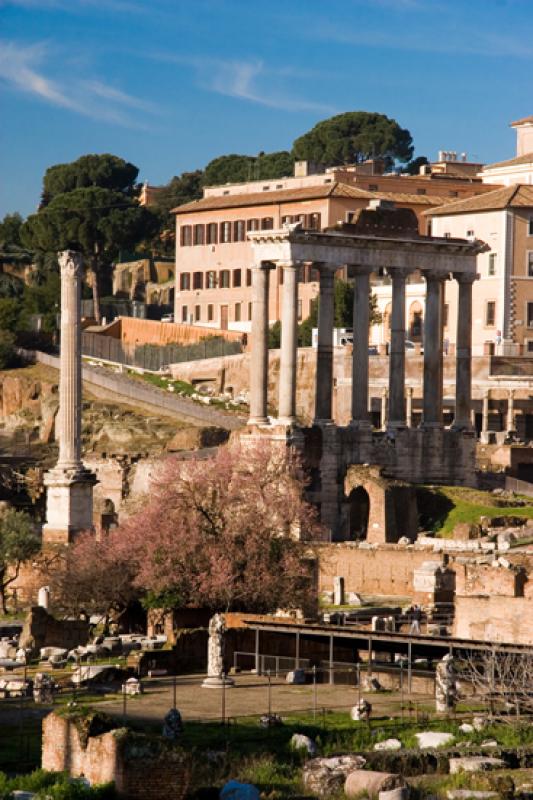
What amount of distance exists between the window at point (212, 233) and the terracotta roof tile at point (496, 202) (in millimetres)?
16509

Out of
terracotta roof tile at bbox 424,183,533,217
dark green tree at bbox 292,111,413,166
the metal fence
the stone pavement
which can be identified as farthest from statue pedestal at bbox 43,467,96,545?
dark green tree at bbox 292,111,413,166

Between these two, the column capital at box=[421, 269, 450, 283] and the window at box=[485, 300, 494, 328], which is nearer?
the column capital at box=[421, 269, 450, 283]

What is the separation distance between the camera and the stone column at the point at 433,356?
77.3 metres

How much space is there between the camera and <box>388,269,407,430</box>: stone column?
76.1m

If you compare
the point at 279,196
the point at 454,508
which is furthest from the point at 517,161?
the point at 454,508

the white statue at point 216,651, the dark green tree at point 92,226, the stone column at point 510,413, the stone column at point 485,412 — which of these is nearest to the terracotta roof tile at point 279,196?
the dark green tree at point 92,226

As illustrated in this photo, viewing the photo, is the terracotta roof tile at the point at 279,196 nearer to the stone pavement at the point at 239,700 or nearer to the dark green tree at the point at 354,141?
the dark green tree at the point at 354,141

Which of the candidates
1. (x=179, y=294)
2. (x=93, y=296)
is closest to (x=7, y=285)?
(x=93, y=296)

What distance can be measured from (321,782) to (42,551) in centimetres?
2956

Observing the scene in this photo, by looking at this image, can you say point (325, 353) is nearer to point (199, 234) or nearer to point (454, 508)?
point (454, 508)

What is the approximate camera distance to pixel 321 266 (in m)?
75.2

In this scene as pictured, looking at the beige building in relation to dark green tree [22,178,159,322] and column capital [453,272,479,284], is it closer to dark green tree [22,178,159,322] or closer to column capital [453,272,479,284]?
dark green tree [22,178,159,322]

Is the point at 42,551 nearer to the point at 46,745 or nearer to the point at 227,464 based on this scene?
the point at 227,464

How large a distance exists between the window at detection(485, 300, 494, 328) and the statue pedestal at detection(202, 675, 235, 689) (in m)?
52.2
